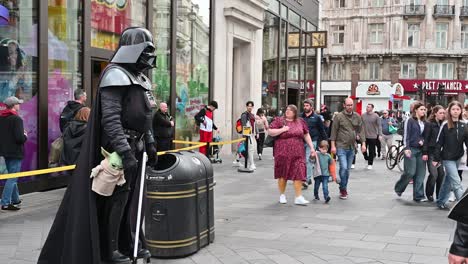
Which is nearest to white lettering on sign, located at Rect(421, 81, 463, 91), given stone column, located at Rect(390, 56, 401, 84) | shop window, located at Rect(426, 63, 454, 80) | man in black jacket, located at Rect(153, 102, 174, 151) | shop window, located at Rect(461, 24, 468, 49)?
shop window, located at Rect(426, 63, 454, 80)

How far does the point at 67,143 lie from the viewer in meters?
8.78

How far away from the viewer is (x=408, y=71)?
56219mm

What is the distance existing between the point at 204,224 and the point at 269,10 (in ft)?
53.6

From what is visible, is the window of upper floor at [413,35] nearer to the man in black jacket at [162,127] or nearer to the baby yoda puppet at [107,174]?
the man in black jacket at [162,127]

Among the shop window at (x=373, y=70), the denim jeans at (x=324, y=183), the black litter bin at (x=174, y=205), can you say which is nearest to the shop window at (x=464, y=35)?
the shop window at (x=373, y=70)


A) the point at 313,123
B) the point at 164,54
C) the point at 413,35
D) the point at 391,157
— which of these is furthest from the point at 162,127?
the point at 413,35

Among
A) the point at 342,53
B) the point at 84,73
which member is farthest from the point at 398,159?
the point at 342,53

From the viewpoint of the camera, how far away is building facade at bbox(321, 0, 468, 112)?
5534cm

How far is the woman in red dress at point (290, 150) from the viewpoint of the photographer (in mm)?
8984

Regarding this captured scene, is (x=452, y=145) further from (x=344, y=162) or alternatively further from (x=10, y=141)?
(x=10, y=141)

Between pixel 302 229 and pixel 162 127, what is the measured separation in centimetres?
493

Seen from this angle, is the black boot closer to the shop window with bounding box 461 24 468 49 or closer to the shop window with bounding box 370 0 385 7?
the shop window with bounding box 370 0 385 7

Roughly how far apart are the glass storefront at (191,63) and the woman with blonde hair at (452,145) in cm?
762

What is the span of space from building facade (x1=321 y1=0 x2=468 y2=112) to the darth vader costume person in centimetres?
5201
